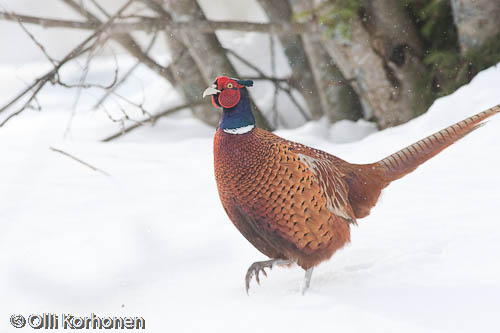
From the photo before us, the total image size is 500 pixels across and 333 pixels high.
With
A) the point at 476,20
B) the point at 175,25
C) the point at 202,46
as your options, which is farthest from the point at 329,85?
the point at 175,25

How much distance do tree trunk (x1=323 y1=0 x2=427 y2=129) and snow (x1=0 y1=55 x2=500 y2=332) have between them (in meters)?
0.74

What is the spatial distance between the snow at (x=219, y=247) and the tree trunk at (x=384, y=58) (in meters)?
0.74

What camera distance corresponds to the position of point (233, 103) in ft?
7.72

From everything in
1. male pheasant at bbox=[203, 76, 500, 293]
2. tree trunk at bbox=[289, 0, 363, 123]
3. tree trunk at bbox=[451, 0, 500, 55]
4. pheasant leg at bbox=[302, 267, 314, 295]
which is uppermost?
tree trunk at bbox=[289, 0, 363, 123]

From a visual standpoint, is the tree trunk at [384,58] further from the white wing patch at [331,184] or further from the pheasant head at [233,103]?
the pheasant head at [233,103]

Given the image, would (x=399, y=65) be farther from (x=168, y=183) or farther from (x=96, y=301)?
(x=96, y=301)

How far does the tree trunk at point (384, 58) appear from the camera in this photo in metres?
4.78

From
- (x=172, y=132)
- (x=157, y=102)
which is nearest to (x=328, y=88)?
(x=172, y=132)

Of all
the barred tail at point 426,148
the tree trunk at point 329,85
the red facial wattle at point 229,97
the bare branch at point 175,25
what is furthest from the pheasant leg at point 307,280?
the tree trunk at point 329,85

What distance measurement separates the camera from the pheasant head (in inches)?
91.1

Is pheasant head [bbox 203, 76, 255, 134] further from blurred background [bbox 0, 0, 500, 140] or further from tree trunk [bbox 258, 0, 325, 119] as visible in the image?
tree trunk [bbox 258, 0, 325, 119]

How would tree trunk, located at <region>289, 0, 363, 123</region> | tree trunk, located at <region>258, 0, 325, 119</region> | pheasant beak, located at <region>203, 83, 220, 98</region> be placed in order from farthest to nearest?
tree trunk, located at <region>258, 0, 325, 119</region> → tree trunk, located at <region>289, 0, 363, 123</region> → pheasant beak, located at <region>203, 83, 220, 98</region>

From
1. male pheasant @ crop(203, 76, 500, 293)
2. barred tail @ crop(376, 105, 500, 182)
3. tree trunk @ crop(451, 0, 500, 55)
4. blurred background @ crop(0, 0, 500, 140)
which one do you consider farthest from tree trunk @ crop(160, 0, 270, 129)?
male pheasant @ crop(203, 76, 500, 293)

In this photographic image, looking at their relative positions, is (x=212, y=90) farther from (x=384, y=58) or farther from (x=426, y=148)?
(x=384, y=58)
